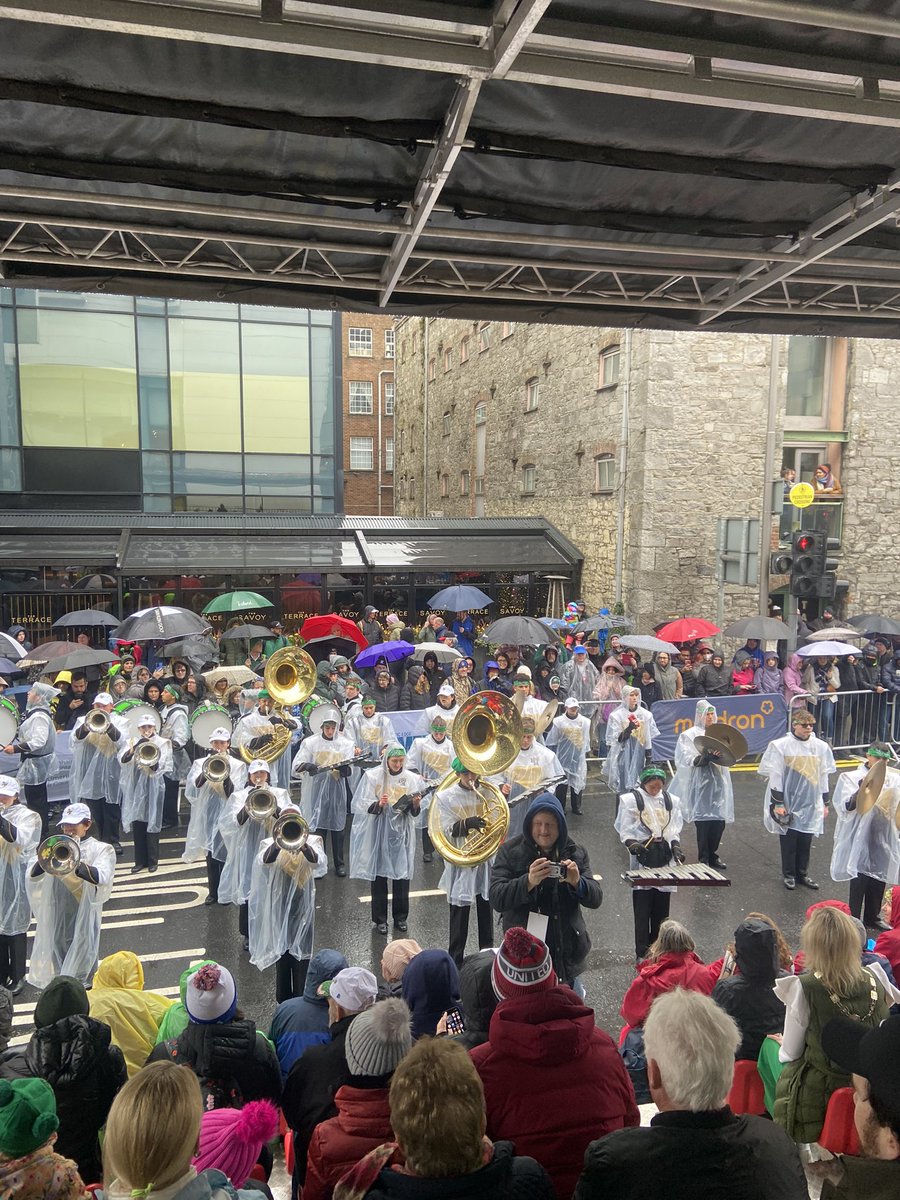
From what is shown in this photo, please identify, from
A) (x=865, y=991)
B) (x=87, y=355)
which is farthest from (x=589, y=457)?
(x=865, y=991)

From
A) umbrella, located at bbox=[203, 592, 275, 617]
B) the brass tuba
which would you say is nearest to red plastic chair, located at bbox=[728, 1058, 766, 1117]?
the brass tuba

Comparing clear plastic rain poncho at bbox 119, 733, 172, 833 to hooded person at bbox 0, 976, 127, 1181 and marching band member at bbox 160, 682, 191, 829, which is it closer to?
marching band member at bbox 160, 682, 191, 829

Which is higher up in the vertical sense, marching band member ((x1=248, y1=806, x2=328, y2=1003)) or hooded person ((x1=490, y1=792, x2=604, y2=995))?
hooded person ((x1=490, y1=792, x2=604, y2=995))

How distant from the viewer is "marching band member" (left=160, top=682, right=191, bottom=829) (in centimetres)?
935

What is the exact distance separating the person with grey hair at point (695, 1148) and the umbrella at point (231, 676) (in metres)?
8.67

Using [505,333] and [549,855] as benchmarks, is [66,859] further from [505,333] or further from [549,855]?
[505,333]

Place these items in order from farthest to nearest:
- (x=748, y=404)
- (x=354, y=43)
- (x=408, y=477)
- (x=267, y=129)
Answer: (x=408, y=477)
(x=748, y=404)
(x=267, y=129)
(x=354, y=43)

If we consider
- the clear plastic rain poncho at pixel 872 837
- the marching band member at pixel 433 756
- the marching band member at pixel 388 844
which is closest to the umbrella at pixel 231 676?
the marching band member at pixel 433 756

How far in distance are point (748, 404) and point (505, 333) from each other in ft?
31.5

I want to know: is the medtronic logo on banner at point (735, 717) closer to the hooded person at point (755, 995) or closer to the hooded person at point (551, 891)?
the hooded person at point (551, 891)

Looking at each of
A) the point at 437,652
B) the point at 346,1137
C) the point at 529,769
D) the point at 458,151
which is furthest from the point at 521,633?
the point at 346,1137

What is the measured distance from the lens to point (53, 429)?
737 inches

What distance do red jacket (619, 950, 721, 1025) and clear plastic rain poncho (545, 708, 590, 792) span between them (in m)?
5.63

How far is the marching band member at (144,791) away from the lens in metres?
8.55
